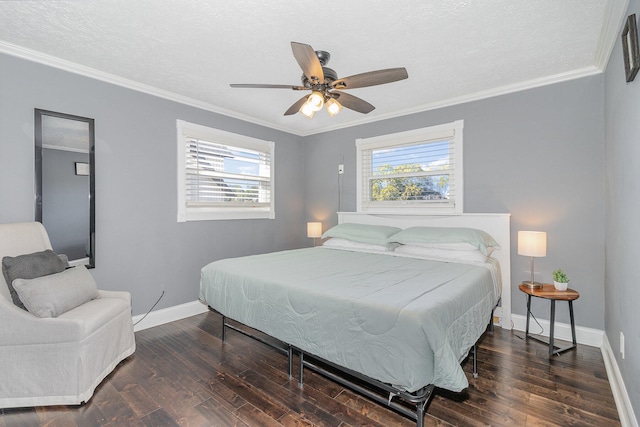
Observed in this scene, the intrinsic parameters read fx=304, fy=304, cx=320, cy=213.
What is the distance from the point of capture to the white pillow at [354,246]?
144 inches

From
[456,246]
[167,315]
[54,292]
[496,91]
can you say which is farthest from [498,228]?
[54,292]

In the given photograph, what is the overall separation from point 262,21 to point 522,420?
10.1ft

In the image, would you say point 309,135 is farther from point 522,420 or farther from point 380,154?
point 522,420

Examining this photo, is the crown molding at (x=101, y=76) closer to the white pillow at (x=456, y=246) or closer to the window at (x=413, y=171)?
the window at (x=413, y=171)

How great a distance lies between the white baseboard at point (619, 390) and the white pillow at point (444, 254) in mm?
1128

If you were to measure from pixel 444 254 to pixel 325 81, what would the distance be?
6.88 ft

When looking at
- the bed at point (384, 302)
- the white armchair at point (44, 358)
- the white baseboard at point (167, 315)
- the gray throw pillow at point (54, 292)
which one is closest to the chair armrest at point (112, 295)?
the gray throw pillow at point (54, 292)

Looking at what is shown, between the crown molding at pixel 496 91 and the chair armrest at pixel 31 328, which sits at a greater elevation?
the crown molding at pixel 496 91

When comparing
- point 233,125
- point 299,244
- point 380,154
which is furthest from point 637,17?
point 299,244

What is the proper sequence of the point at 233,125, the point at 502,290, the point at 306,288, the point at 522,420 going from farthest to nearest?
1. the point at 233,125
2. the point at 502,290
3. the point at 306,288
4. the point at 522,420

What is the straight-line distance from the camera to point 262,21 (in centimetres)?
214

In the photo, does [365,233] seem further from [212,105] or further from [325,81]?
[212,105]

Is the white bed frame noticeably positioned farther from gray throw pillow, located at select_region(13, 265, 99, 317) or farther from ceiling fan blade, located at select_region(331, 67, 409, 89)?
gray throw pillow, located at select_region(13, 265, 99, 317)

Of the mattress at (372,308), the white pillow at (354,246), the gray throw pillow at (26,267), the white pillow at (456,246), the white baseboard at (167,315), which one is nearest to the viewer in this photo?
the mattress at (372,308)
